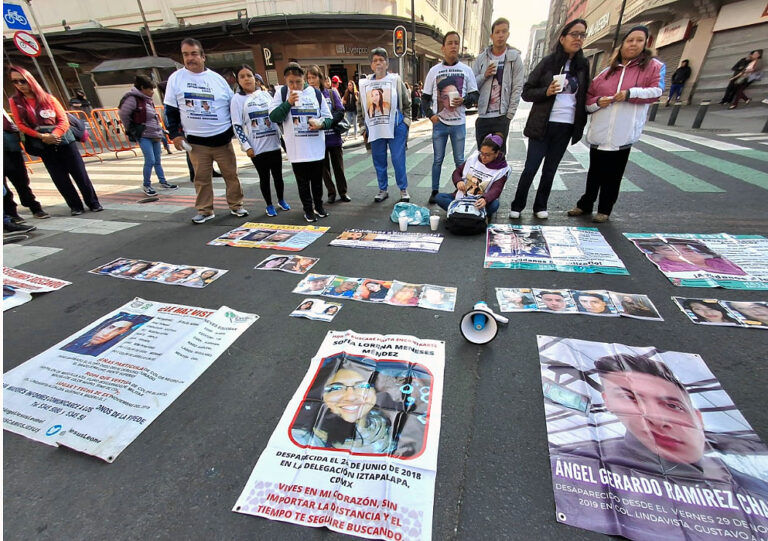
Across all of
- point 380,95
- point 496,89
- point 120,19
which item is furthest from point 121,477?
point 120,19

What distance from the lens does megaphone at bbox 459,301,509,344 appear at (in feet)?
6.47

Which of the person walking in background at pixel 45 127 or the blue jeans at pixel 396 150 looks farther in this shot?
the blue jeans at pixel 396 150

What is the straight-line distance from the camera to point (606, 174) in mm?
3568

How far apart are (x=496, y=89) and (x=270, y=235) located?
324cm

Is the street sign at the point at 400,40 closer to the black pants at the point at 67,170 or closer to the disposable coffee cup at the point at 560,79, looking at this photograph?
the disposable coffee cup at the point at 560,79

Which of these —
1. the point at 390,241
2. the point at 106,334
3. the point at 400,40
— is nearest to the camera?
the point at 106,334

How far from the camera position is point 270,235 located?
155 inches

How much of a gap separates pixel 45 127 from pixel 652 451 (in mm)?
6950

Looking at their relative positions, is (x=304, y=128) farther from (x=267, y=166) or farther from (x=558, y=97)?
(x=558, y=97)

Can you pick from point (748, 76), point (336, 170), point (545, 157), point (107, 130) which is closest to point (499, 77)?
point (545, 157)

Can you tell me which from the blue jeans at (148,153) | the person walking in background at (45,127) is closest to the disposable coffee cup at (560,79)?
the person walking in background at (45,127)

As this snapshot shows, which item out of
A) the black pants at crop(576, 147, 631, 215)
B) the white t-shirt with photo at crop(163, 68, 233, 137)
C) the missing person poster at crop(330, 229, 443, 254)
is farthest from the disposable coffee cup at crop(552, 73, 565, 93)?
the white t-shirt with photo at crop(163, 68, 233, 137)

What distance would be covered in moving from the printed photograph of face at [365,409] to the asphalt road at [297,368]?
5.6 inches

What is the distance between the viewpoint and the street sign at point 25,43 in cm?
650
